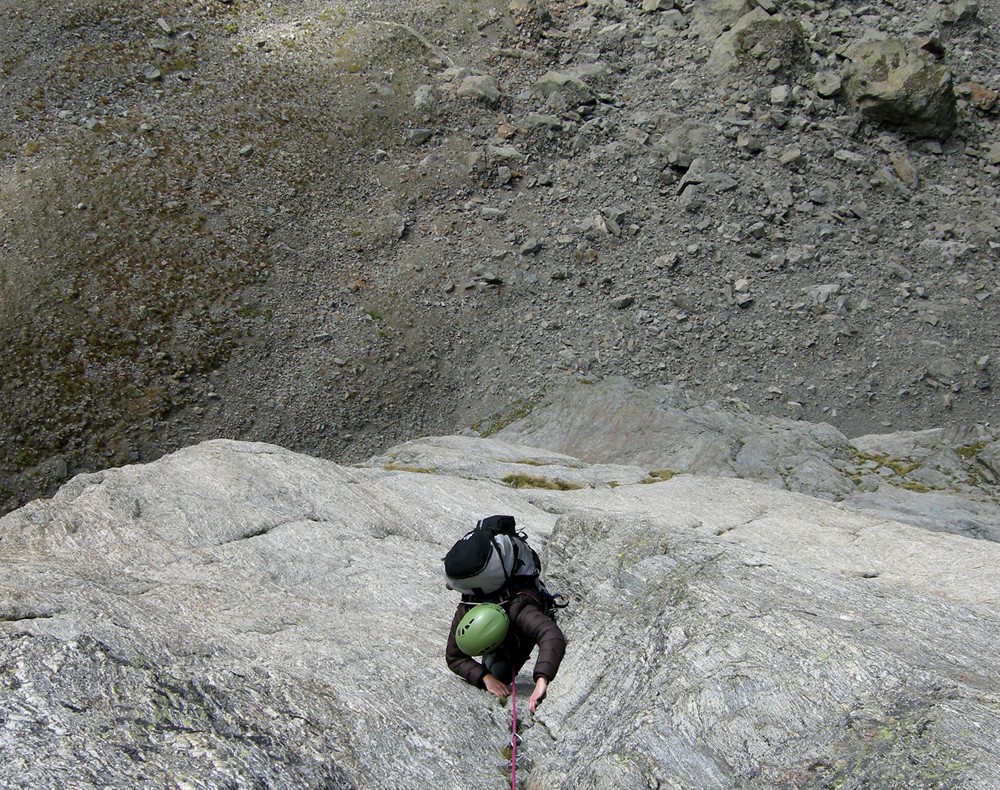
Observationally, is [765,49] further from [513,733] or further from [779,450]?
[513,733]

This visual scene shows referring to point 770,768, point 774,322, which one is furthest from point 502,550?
point 774,322

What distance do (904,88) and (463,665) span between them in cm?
4942

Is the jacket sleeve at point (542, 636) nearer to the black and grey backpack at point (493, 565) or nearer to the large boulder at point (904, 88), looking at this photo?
the black and grey backpack at point (493, 565)

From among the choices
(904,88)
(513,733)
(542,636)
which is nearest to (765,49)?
(904,88)

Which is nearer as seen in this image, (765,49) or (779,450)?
(779,450)

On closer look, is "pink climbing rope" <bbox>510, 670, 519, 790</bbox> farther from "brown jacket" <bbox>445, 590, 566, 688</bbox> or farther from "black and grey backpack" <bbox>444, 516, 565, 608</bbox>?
"black and grey backpack" <bbox>444, 516, 565, 608</bbox>

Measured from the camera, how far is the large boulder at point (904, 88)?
4762 cm

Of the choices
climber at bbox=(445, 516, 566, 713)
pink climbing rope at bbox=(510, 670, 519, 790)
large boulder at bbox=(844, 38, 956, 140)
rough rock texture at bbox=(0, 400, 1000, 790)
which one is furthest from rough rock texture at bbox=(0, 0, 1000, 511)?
pink climbing rope at bbox=(510, 670, 519, 790)

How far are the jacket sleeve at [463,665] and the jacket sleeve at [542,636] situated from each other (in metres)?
0.67

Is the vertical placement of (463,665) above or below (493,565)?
below

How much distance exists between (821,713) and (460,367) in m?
34.9

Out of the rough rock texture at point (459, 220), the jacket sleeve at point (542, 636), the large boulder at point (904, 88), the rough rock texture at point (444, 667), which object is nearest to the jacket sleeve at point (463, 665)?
the rough rock texture at point (444, 667)

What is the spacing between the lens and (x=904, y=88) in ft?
156

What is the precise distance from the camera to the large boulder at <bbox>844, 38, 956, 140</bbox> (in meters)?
47.6
